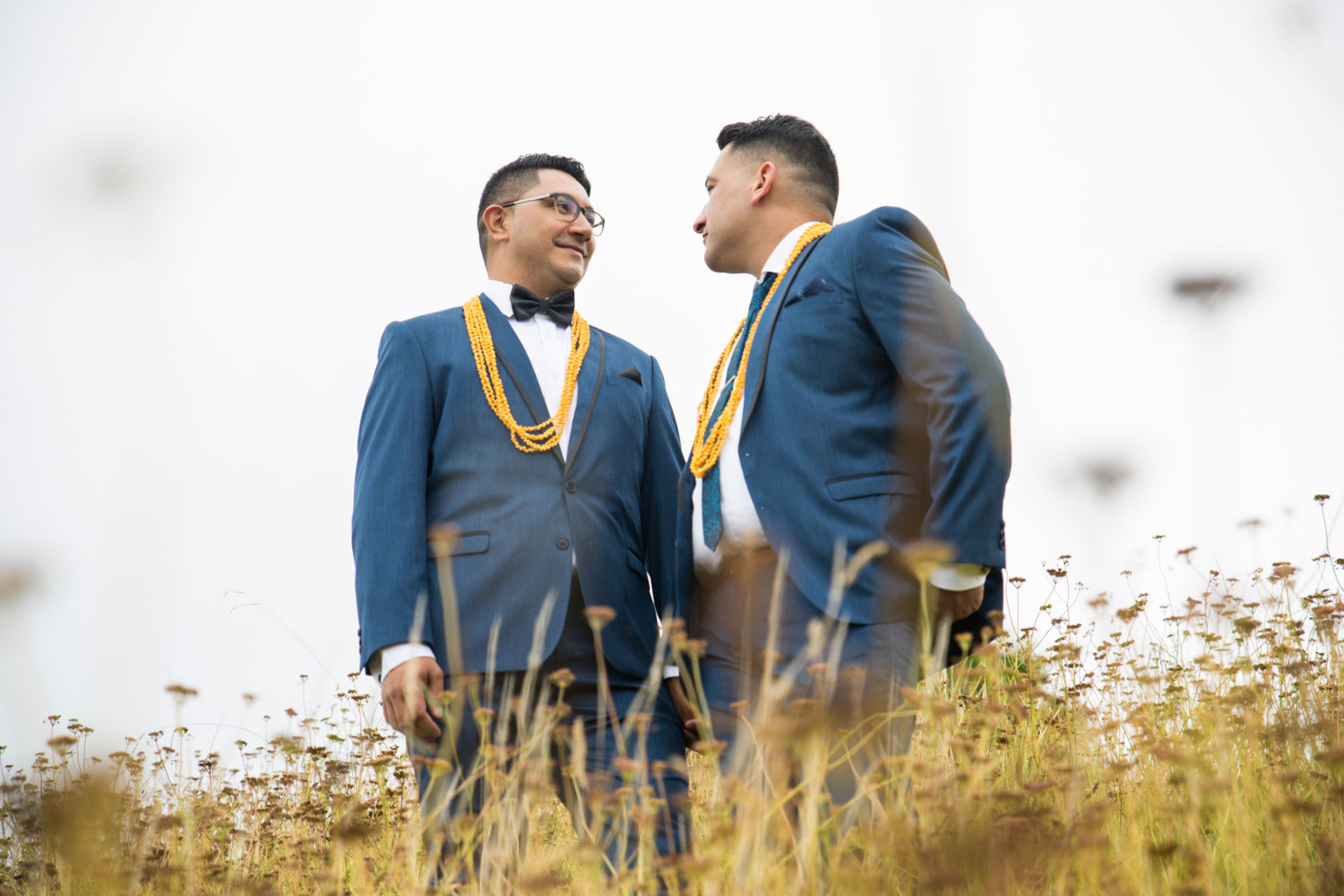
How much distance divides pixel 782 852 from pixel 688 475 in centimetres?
117

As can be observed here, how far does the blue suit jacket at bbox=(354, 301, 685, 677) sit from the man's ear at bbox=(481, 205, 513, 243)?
418mm

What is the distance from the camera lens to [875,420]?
2529mm

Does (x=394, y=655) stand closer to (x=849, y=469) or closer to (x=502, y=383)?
(x=502, y=383)

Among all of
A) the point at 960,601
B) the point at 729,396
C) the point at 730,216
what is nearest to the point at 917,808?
the point at 960,601

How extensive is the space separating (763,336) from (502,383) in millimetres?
790

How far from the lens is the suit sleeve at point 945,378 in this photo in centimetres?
225

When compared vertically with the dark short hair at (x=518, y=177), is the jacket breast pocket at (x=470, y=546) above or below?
below

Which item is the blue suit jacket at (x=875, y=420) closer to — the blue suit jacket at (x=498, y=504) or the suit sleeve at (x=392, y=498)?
the blue suit jacket at (x=498, y=504)

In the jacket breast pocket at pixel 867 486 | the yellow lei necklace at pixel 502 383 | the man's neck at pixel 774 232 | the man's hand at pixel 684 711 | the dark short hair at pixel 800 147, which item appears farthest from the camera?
the dark short hair at pixel 800 147

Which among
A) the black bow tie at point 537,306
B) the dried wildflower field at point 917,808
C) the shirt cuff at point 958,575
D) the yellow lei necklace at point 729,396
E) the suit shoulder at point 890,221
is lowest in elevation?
the dried wildflower field at point 917,808

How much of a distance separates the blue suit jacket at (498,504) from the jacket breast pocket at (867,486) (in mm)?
548

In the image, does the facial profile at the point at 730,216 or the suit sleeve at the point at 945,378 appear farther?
the facial profile at the point at 730,216

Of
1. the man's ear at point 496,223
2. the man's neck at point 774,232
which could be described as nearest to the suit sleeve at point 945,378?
the man's neck at point 774,232

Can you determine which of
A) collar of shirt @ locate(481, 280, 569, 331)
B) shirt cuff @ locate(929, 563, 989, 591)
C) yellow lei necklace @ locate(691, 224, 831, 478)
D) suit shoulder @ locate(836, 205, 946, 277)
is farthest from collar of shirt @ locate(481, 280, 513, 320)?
shirt cuff @ locate(929, 563, 989, 591)
